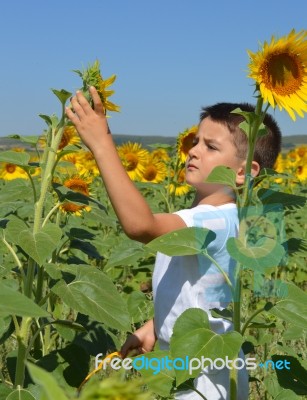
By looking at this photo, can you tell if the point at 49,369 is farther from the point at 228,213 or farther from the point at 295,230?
the point at 295,230

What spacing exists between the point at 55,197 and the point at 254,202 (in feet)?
3.89

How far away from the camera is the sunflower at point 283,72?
1.37 meters

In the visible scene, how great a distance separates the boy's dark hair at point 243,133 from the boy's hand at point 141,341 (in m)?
0.57

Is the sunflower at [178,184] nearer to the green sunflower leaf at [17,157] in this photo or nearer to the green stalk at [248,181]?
the green sunflower leaf at [17,157]

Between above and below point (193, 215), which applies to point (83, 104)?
above

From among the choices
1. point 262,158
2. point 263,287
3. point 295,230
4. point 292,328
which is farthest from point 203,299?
point 295,230

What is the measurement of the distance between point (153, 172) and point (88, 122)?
3.79 m

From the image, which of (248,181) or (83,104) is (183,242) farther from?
(83,104)

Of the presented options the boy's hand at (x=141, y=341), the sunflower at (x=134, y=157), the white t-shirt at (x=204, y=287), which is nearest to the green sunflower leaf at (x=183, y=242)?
the white t-shirt at (x=204, y=287)

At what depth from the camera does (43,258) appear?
1422 millimetres

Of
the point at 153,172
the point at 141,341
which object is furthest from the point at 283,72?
the point at 153,172

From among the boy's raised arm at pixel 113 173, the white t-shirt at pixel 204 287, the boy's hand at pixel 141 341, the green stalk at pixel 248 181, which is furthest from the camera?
the boy's hand at pixel 141 341

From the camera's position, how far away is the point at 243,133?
1.85 m

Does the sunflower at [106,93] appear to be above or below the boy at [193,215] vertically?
above
